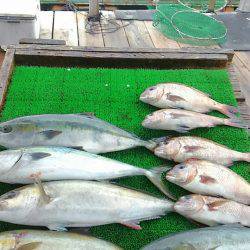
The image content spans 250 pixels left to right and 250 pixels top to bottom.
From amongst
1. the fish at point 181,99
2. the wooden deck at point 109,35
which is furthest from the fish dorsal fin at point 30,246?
the wooden deck at point 109,35

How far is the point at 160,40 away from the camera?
6199mm

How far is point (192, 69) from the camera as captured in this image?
13.9ft

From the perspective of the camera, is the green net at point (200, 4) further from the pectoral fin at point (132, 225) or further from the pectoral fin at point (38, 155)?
the pectoral fin at point (132, 225)

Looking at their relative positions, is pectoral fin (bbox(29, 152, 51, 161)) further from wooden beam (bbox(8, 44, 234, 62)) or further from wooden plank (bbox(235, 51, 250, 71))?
wooden plank (bbox(235, 51, 250, 71))

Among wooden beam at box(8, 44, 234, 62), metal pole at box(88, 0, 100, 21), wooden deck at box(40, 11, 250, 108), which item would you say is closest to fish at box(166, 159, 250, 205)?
wooden beam at box(8, 44, 234, 62)

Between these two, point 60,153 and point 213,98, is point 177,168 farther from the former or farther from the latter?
point 213,98

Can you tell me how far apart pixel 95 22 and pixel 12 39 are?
1.64 m

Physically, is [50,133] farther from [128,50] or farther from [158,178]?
[128,50]

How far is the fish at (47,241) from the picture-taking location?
2047 mm

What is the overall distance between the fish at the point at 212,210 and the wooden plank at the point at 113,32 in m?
3.94

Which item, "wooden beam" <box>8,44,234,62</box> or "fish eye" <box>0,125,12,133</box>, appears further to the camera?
"wooden beam" <box>8,44,234,62</box>

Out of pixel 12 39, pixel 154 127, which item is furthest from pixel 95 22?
pixel 154 127

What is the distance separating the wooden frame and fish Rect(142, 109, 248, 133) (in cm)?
92

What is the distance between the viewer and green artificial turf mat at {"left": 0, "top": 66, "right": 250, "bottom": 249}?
2689 millimetres
